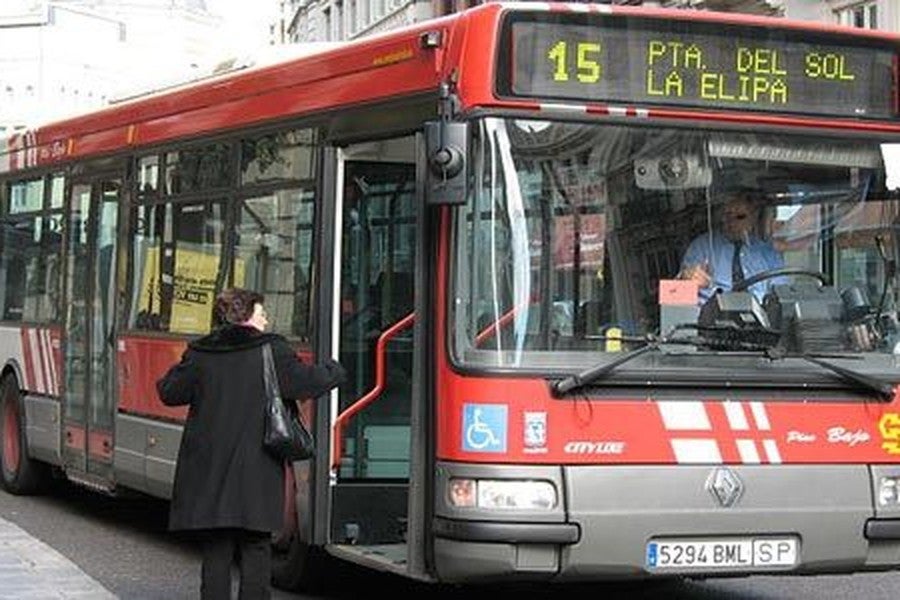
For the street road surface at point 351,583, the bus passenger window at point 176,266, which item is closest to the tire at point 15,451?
the street road surface at point 351,583

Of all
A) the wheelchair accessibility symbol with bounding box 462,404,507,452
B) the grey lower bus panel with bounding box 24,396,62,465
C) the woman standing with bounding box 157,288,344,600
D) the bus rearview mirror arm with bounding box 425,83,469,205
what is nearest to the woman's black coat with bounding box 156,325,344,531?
the woman standing with bounding box 157,288,344,600

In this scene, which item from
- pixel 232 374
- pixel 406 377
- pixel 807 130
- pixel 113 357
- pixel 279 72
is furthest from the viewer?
pixel 113 357

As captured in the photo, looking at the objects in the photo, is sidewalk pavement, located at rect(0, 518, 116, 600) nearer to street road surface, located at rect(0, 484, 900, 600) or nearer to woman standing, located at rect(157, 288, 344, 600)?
street road surface, located at rect(0, 484, 900, 600)

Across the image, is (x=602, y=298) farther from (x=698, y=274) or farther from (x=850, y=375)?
(x=850, y=375)

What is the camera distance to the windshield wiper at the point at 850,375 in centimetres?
724

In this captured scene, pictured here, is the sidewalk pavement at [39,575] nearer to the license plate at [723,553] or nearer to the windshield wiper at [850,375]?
the license plate at [723,553]

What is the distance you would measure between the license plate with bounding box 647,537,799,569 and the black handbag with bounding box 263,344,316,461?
158cm

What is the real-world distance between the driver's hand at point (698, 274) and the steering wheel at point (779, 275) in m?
0.13

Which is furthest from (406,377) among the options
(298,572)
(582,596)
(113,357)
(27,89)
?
(27,89)

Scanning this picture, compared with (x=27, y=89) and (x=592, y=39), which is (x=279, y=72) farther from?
(x=27, y=89)

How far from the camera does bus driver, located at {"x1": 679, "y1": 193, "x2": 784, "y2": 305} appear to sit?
7215 millimetres

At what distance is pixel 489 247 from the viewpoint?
696cm

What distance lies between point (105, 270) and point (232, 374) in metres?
4.76

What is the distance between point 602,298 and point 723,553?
1.26m
